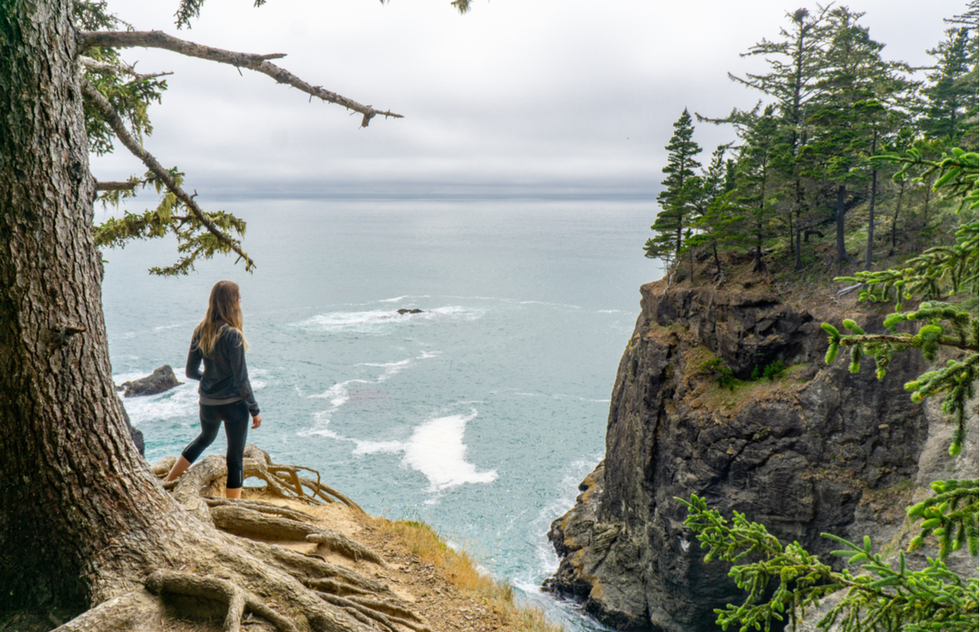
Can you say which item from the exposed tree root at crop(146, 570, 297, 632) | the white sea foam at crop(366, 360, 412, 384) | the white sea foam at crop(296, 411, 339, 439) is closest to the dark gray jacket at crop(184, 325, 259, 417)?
the exposed tree root at crop(146, 570, 297, 632)

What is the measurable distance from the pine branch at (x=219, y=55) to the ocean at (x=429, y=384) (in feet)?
25.7

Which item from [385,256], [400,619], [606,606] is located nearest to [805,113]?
[606,606]

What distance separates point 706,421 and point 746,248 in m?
10.6

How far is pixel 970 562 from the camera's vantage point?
53.7 feet

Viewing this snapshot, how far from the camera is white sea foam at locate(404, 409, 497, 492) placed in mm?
45438

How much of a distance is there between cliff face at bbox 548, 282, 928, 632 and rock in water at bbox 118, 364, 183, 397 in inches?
1804

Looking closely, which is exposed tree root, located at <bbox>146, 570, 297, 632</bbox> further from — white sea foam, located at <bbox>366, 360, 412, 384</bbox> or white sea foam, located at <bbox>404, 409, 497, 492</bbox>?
white sea foam, located at <bbox>366, 360, 412, 384</bbox>

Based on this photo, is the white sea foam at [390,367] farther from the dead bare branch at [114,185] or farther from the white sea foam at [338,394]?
the dead bare branch at [114,185]

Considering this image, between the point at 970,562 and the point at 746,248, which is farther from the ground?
the point at 746,248

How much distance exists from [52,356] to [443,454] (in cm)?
4767

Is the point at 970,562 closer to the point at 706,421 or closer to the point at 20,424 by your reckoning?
the point at 706,421

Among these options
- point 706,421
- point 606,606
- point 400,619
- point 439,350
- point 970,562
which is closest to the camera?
point 400,619

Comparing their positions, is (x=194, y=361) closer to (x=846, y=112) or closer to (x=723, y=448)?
(x=723, y=448)

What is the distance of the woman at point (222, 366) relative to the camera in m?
6.63
